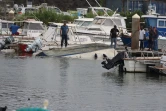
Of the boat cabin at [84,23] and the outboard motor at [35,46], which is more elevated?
the boat cabin at [84,23]

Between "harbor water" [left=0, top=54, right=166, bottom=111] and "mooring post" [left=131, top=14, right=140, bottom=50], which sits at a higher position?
"mooring post" [left=131, top=14, right=140, bottom=50]

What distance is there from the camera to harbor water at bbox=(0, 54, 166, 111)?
93.3 ft

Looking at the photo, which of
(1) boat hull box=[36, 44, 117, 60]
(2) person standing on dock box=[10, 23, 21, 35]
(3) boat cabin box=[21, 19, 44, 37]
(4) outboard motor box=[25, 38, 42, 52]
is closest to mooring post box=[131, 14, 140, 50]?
(1) boat hull box=[36, 44, 117, 60]

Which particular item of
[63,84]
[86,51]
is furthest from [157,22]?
[63,84]

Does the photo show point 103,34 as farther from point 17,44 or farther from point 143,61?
point 143,61

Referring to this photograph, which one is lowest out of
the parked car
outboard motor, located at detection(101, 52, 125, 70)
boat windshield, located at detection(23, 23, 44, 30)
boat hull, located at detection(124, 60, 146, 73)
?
boat hull, located at detection(124, 60, 146, 73)

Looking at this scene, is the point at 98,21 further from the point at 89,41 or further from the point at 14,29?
the point at 14,29

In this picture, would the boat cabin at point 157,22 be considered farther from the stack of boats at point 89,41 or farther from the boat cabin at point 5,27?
the boat cabin at point 5,27

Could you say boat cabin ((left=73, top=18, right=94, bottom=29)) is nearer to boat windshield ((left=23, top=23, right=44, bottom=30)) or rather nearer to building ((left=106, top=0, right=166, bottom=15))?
boat windshield ((left=23, top=23, right=44, bottom=30))

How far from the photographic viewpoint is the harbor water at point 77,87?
28438mm

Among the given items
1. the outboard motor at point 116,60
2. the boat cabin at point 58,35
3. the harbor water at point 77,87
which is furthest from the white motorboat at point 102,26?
the outboard motor at point 116,60

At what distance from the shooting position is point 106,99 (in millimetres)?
30062

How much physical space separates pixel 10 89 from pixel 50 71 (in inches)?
338

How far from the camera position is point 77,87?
3375 cm
